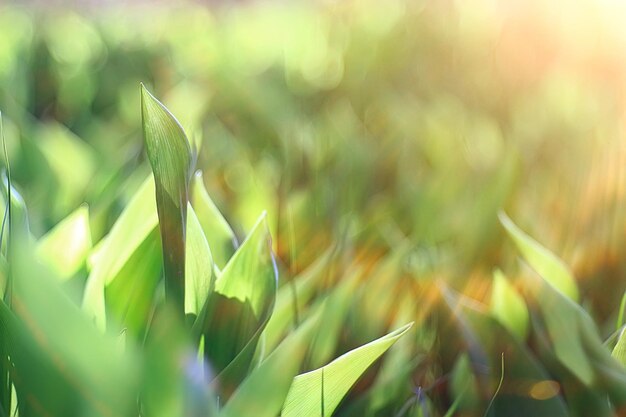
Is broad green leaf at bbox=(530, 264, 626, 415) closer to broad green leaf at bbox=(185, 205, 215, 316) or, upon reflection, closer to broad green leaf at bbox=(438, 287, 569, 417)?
broad green leaf at bbox=(438, 287, 569, 417)

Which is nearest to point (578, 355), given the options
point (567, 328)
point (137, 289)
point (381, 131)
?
point (567, 328)

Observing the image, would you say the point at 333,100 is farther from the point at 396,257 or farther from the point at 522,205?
the point at 396,257

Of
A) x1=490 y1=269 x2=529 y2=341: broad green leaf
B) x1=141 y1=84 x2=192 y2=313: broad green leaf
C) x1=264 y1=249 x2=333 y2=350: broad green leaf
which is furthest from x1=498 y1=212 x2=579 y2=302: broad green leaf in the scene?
x1=141 y1=84 x2=192 y2=313: broad green leaf

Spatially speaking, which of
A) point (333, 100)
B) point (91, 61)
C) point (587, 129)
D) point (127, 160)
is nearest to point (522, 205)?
point (587, 129)

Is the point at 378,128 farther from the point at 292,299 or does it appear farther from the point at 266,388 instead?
the point at 266,388

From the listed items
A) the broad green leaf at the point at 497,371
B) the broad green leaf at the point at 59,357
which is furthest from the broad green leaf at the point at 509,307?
the broad green leaf at the point at 59,357
